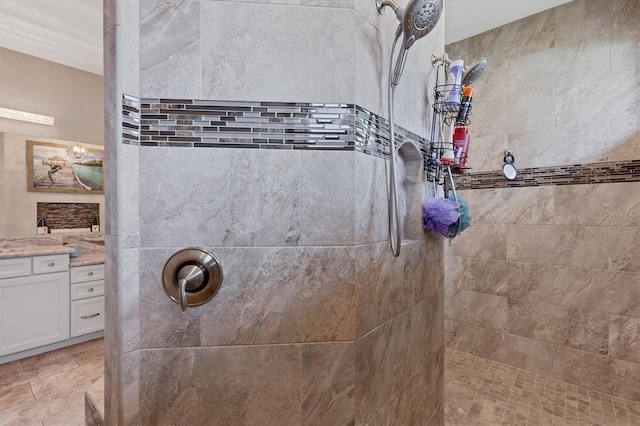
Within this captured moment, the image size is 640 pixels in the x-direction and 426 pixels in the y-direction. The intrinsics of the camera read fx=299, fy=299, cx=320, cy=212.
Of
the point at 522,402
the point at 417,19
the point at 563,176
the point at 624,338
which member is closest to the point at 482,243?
the point at 563,176

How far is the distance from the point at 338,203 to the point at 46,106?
3736mm

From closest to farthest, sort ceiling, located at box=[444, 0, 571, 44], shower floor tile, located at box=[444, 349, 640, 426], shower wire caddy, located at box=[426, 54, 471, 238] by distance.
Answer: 1. shower wire caddy, located at box=[426, 54, 471, 238]
2. shower floor tile, located at box=[444, 349, 640, 426]
3. ceiling, located at box=[444, 0, 571, 44]

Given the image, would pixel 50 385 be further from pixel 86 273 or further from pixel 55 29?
pixel 55 29

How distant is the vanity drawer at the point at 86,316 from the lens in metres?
2.87

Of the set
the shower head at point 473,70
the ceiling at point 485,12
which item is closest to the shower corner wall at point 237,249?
the shower head at point 473,70

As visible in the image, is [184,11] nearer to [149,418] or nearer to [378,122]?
[378,122]

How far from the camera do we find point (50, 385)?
2.25 m

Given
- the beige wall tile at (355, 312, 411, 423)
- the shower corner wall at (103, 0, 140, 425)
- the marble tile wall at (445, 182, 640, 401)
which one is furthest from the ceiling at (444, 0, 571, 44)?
the beige wall tile at (355, 312, 411, 423)

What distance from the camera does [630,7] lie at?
2076mm

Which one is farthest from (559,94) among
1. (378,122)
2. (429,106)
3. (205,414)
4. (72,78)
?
(72,78)

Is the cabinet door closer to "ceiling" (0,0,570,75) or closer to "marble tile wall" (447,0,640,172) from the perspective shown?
"ceiling" (0,0,570,75)

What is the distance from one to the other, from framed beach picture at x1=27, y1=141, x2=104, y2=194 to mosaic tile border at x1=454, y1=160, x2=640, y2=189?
3932 mm

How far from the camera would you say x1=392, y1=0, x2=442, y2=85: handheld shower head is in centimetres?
105

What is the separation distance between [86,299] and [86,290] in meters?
0.09
